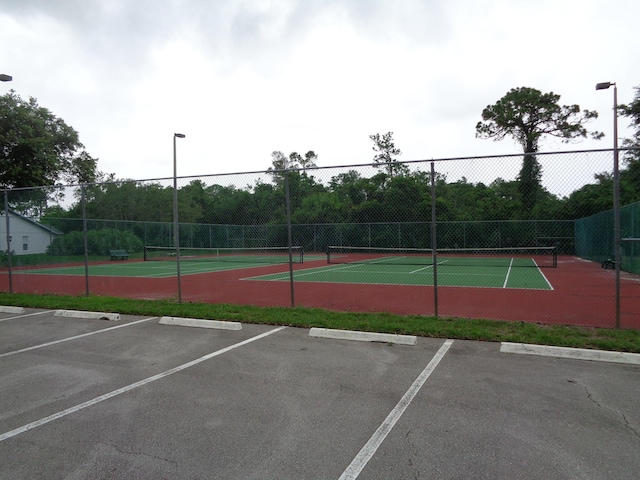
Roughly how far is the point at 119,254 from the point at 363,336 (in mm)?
25731

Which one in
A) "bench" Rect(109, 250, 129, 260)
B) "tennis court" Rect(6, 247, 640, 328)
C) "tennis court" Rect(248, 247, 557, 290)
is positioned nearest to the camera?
"tennis court" Rect(6, 247, 640, 328)

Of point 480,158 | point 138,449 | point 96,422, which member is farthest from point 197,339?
point 480,158

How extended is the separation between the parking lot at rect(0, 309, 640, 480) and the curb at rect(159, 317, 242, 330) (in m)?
1.04

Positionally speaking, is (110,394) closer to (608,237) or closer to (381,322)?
(381,322)

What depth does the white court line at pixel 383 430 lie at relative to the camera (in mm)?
3096

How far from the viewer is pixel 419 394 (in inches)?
177

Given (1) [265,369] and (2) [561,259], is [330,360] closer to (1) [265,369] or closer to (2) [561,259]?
(1) [265,369]

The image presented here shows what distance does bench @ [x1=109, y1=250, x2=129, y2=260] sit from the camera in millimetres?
28078

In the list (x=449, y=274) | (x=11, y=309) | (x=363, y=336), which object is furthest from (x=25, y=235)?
(x=449, y=274)

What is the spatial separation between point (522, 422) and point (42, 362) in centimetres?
586

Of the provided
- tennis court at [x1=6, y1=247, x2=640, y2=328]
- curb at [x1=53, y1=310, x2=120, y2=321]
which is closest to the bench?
tennis court at [x1=6, y1=247, x2=640, y2=328]

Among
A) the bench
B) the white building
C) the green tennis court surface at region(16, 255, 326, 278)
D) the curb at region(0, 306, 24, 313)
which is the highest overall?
the white building

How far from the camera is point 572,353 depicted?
5785 mm

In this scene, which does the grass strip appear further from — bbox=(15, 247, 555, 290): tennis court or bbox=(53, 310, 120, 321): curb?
bbox=(15, 247, 555, 290): tennis court
